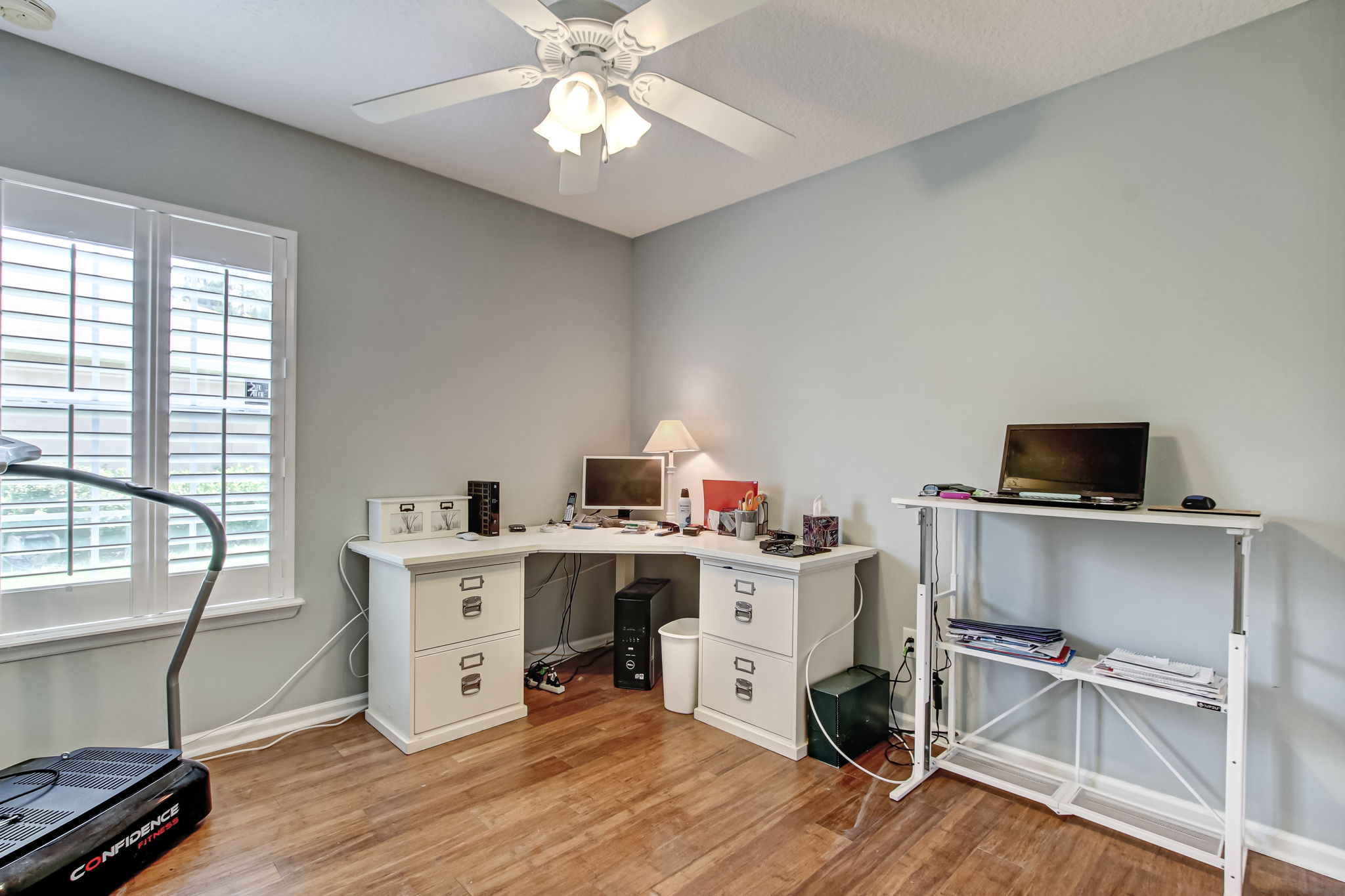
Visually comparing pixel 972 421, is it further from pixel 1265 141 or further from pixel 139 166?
pixel 139 166

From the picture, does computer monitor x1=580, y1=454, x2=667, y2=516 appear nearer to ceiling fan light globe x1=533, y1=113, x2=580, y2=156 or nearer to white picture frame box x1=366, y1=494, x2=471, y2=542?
white picture frame box x1=366, y1=494, x2=471, y2=542

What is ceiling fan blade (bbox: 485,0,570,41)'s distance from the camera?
1475mm

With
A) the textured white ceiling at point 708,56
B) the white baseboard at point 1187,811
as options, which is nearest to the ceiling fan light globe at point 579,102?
the textured white ceiling at point 708,56

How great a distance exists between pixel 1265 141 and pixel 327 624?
388 centimetres

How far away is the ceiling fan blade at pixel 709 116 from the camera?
182 cm

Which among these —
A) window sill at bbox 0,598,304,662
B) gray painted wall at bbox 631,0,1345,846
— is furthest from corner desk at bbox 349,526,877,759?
gray painted wall at bbox 631,0,1345,846

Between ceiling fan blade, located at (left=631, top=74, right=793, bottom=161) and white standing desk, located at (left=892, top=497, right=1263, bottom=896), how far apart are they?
4.11 ft

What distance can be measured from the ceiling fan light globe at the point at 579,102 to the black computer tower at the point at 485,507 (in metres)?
1.72

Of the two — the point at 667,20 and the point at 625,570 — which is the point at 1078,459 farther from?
the point at 625,570

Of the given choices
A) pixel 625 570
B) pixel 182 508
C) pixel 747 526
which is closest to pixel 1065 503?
pixel 747 526

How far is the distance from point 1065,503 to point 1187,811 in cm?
112

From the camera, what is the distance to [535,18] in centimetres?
156

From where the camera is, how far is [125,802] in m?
1.79

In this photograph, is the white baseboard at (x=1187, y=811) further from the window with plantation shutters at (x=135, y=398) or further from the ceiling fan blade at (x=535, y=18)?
the window with plantation shutters at (x=135, y=398)
